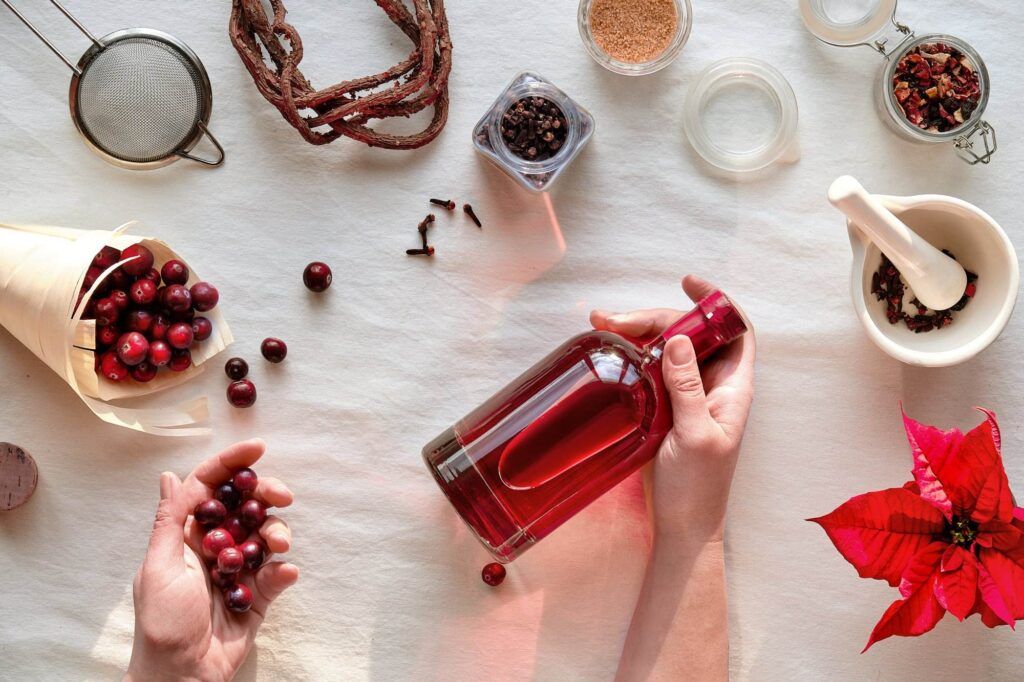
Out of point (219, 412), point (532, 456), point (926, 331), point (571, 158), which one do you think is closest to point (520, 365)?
point (532, 456)

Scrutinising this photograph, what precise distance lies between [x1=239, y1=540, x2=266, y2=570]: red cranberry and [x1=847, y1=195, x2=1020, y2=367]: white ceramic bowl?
0.83 m

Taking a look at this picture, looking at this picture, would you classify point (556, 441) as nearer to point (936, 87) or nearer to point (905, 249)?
point (905, 249)

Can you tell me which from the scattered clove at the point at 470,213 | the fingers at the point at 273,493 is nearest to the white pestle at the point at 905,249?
the scattered clove at the point at 470,213

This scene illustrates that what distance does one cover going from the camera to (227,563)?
1044 millimetres

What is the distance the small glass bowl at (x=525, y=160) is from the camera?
111 cm

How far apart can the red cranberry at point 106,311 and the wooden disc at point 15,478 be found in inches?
9.4

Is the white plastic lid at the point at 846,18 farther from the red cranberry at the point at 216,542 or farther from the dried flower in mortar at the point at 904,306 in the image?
the red cranberry at the point at 216,542

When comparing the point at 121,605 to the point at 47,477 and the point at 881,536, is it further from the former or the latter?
the point at 881,536

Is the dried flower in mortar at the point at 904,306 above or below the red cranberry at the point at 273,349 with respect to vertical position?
above

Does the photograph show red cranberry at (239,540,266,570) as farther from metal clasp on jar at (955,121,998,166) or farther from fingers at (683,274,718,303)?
metal clasp on jar at (955,121,998,166)

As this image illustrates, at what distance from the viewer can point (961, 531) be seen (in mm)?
968

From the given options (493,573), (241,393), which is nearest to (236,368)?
(241,393)

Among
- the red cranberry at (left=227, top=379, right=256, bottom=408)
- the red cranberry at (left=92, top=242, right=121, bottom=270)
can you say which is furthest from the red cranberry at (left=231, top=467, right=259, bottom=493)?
the red cranberry at (left=92, top=242, right=121, bottom=270)

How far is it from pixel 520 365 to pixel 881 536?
506mm
